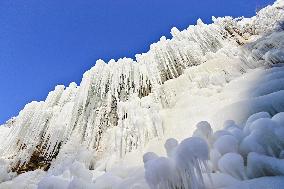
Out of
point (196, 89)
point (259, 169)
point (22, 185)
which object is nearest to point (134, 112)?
point (196, 89)

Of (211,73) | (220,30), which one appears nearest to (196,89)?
(211,73)

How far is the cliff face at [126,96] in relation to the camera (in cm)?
990

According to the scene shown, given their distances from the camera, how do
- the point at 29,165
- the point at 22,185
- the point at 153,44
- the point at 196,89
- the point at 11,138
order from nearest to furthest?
the point at 22,185 → the point at 196,89 → the point at 29,165 → the point at 11,138 → the point at 153,44

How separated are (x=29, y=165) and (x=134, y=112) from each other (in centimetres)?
397

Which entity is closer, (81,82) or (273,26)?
(81,82)

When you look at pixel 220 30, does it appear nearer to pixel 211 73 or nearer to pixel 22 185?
pixel 211 73

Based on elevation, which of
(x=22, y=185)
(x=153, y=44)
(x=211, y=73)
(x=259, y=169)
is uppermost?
(x=153, y=44)

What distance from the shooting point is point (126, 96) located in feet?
38.9

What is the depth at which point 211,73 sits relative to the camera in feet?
35.7

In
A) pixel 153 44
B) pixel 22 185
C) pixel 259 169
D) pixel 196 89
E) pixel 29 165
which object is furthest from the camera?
pixel 153 44

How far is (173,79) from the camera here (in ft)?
38.0

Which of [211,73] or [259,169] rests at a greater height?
[211,73]

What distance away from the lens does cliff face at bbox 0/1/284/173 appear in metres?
9.90

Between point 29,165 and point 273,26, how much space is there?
10.1m
